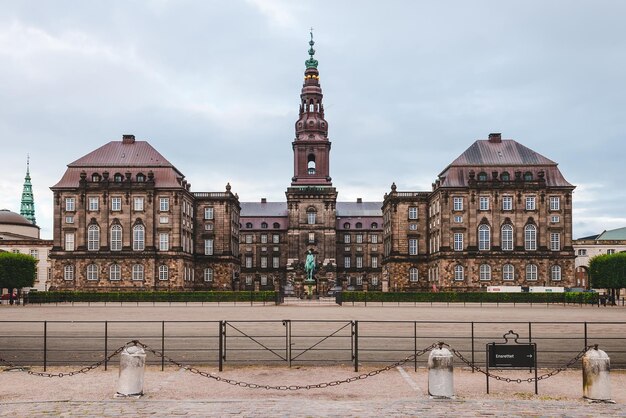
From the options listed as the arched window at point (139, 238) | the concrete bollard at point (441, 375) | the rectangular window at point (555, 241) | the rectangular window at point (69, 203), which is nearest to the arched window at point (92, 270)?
the arched window at point (139, 238)

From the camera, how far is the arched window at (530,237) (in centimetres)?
9381

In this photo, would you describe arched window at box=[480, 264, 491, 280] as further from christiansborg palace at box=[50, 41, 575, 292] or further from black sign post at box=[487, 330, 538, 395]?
black sign post at box=[487, 330, 538, 395]

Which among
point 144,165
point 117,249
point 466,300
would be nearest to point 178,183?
point 144,165

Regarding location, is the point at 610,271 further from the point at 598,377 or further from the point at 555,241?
the point at 598,377

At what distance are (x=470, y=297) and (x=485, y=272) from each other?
19.7 m

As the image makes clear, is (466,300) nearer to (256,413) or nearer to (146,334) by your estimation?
(146,334)

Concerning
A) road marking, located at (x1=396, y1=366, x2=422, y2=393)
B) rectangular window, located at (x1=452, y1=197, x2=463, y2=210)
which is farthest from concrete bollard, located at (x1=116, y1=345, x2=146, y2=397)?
rectangular window, located at (x1=452, y1=197, x2=463, y2=210)

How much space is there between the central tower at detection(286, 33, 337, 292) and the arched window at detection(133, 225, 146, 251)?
35063mm

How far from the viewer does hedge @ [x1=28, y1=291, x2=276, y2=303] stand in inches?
2959

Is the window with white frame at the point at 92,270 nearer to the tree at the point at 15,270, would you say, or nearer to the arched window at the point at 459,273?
the tree at the point at 15,270

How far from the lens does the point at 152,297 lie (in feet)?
252

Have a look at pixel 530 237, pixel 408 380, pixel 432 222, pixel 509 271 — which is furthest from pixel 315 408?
pixel 432 222

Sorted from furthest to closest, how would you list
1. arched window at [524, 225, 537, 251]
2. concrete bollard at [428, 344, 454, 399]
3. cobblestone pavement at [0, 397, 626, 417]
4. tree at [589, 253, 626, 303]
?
1. arched window at [524, 225, 537, 251]
2. tree at [589, 253, 626, 303]
3. concrete bollard at [428, 344, 454, 399]
4. cobblestone pavement at [0, 397, 626, 417]

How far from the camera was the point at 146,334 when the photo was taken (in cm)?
3066
